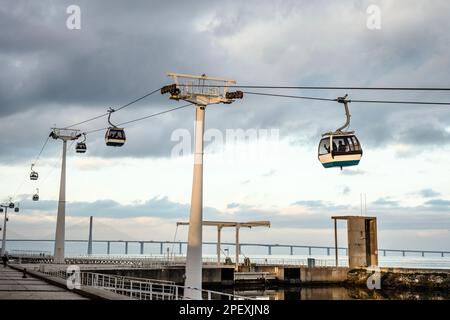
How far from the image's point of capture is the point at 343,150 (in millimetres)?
26344

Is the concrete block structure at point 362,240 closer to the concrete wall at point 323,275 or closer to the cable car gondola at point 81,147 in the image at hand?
the concrete wall at point 323,275

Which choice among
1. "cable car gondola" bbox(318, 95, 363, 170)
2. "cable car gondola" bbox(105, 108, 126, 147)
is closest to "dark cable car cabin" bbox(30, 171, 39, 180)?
"cable car gondola" bbox(105, 108, 126, 147)

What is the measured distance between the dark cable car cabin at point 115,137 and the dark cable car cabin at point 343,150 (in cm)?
1723

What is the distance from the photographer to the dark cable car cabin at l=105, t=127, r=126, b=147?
3838cm

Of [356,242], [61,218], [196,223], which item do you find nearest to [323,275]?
[356,242]

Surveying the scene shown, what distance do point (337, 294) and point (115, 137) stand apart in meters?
46.9

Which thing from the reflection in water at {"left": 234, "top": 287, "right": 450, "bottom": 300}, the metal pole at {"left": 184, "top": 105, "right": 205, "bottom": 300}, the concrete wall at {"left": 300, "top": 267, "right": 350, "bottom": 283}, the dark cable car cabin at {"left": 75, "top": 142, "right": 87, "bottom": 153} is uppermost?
the dark cable car cabin at {"left": 75, "top": 142, "right": 87, "bottom": 153}

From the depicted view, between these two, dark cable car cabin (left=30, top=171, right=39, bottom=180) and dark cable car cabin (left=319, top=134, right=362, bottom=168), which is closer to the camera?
dark cable car cabin (left=319, top=134, right=362, bottom=168)

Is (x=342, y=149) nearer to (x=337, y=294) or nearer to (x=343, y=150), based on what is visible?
(x=343, y=150)

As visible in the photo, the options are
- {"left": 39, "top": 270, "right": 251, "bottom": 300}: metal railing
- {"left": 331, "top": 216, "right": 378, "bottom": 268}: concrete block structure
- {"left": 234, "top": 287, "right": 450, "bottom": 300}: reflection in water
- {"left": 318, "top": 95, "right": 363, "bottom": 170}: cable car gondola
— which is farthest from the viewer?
{"left": 331, "top": 216, "right": 378, "bottom": 268}: concrete block structure

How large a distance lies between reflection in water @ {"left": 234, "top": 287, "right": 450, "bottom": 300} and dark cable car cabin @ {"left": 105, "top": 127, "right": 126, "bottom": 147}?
37333 millimetres

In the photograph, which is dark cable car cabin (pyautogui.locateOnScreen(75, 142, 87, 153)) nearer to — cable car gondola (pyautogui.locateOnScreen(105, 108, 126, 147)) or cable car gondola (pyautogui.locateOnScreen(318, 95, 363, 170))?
cable car gondola (pyautogui.locateOnScreen(105, 108, 126, 147))
